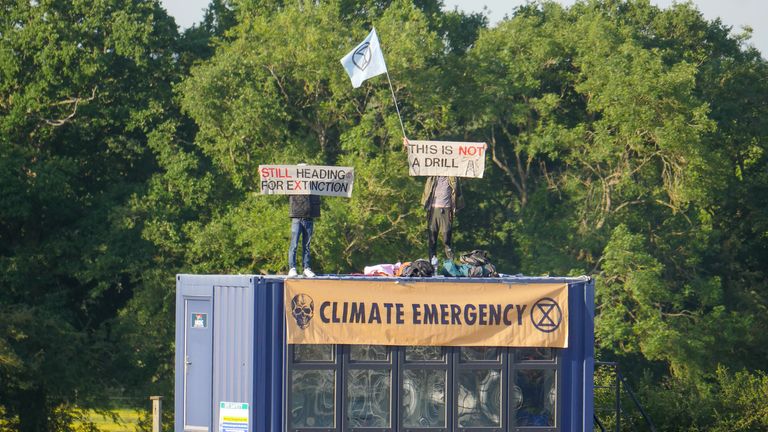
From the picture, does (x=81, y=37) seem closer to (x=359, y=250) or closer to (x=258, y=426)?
(x=359, y=250)

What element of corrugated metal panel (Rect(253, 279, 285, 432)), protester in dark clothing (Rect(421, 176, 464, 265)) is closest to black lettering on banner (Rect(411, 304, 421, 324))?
corrugated metal panel (Rect(253, 279, 285, 432))

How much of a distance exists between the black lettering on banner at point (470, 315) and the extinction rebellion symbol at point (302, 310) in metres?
1.89

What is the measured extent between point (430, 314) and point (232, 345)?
8.04 feet

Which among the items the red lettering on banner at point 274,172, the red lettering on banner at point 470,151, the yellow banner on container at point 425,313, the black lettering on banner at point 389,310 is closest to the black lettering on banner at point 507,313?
the yellow banner on container at point 425,313

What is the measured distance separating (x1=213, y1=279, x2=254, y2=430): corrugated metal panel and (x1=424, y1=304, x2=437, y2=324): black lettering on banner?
212 centimetres

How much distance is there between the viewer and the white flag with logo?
20812mm

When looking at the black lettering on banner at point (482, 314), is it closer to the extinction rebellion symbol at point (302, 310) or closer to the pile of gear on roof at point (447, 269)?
the pile of gear on roof at point (447, 269)

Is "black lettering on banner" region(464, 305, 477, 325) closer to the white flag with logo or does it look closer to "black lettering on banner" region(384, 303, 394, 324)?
"black lettering on banner" region(384, 303, 394, 324)

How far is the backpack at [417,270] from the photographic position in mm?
16109

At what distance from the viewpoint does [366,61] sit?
832 inches

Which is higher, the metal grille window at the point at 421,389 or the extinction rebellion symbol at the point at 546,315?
the extinction rebellion symbol at the point at 546,315

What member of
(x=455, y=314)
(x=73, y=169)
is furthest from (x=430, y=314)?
(x=73, y=169)

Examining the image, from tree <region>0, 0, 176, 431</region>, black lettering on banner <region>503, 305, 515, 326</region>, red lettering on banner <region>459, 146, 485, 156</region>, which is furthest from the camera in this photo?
tree <region>0, 0, 176, 431</region>

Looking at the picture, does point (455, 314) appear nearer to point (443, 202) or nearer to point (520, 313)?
point (520, 313)
